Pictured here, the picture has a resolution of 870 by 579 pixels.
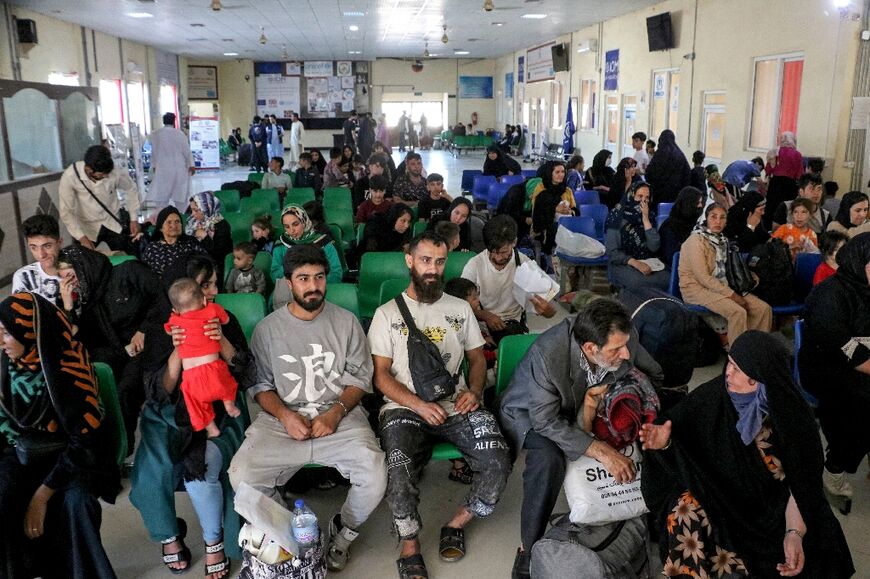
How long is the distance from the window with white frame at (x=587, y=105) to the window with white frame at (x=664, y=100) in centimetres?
340

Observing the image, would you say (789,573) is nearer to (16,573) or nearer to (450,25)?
(16,573)

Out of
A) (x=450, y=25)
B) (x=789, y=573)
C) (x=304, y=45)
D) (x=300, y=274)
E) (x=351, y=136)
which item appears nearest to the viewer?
(x=789, y=573)

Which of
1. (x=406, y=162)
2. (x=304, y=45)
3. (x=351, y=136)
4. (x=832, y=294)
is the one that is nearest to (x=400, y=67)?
(x=304, y=45)

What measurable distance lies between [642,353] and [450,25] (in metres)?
13.7

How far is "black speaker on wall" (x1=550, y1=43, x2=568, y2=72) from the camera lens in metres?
17.6

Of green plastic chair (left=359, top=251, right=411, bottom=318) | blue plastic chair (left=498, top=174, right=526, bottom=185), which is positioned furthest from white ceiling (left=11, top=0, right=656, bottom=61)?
green plastic chair (left=359, top=251, right=411, bottom=318)

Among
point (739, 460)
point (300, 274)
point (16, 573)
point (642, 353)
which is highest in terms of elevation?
point (300, 274)

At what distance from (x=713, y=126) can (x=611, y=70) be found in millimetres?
4540

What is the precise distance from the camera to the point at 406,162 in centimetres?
802

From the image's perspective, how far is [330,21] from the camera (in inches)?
565

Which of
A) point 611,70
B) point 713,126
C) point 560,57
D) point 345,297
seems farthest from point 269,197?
point 560,57

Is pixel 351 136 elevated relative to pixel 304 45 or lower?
lower

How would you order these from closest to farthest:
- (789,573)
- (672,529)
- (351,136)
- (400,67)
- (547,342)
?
1. (789,573)
2. (672,529)
3. (547,342)
4. (351,136)
5. (400,67)

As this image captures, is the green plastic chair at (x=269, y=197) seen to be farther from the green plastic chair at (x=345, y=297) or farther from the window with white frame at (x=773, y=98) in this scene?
the window with white frame at (x=773, y=98)
